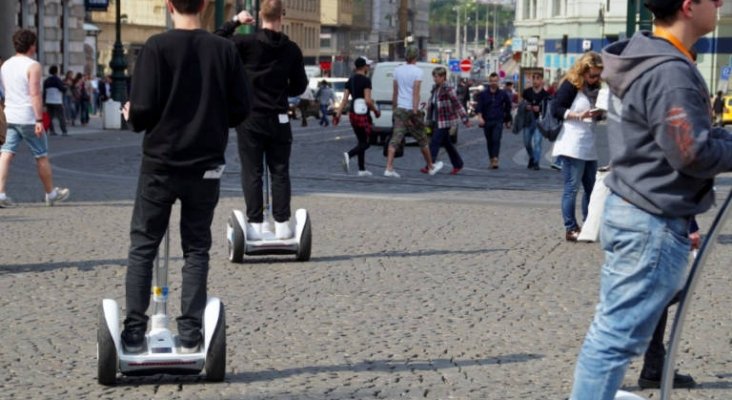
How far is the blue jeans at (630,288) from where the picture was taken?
492 cm

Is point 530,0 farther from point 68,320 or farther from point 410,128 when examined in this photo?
point 68,320

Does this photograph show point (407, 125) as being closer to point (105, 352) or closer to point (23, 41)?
point (23, 41)

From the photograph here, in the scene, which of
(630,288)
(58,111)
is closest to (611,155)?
(630,288)

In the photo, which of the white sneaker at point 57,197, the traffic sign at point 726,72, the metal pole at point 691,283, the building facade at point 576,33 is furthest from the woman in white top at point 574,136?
the traffic sign at point 726,72

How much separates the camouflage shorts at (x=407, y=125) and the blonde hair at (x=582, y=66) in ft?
30.6

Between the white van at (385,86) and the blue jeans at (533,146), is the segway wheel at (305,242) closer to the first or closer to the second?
the blue jeans at (533,146)

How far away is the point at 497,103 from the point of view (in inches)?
1021

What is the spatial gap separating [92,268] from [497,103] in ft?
52.1

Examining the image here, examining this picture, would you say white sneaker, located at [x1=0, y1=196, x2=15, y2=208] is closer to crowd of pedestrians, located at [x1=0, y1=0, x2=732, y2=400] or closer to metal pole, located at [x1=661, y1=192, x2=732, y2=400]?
crowd of pedestrians, located at [x1=0, y1=0, x2=732, y2=400]

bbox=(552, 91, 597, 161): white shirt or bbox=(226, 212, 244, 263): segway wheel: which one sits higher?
bbox=(552, 91, 597, 161): white shirt

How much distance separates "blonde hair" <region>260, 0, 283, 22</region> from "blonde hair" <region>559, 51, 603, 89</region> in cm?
250

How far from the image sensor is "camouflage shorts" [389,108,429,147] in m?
21.7

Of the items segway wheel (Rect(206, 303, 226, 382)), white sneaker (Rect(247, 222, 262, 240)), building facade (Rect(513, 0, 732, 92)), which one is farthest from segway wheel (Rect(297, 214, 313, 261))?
building facade (Rect(513, 0, 732, 92))

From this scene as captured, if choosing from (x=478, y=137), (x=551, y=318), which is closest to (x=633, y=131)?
(x=551, y=318)
